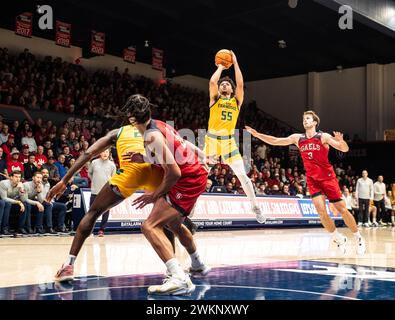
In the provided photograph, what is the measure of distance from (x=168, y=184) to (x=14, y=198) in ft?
24.3

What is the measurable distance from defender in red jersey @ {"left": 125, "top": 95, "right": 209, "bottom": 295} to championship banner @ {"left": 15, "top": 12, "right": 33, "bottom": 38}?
13.8 metres

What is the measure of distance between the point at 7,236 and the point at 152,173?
6611 millimetres

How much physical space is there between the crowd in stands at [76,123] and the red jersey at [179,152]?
702 cm

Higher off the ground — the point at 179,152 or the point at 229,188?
the point at 179,152

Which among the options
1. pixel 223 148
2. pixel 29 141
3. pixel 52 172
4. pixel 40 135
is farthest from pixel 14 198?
pixel 223 148

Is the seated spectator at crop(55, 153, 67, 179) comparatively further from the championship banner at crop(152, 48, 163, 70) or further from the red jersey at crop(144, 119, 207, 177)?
the championship banner at crop(152, 48, 163, 70)

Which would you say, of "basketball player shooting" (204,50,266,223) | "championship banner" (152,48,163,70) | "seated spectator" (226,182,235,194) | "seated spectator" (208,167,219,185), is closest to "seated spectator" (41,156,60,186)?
"seated spectator" (208,167,219,185)

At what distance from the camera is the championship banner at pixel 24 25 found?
16.4m

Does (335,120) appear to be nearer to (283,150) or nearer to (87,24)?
(283,150)

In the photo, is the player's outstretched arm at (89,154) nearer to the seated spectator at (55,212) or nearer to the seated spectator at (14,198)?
the seated spectator at (14,198)

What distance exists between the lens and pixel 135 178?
4.71m

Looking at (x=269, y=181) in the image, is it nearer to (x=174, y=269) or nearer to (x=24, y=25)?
(x=24, y=25)

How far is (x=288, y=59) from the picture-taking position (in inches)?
1001

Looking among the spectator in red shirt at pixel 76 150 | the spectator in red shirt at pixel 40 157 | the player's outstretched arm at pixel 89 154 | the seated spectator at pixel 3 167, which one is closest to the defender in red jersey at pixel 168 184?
the player's outstretched arm at pixel 89 154
